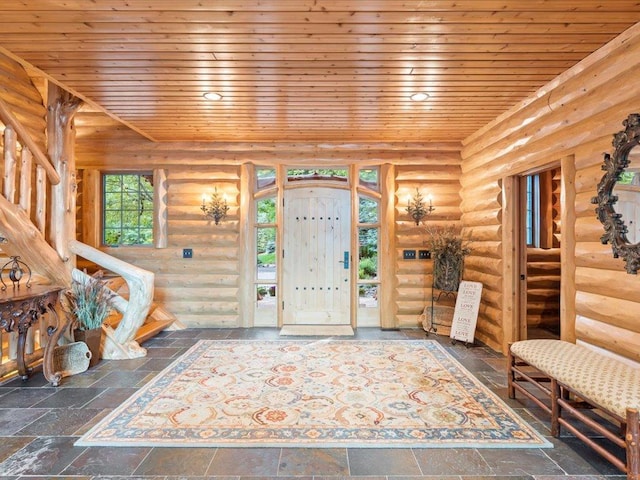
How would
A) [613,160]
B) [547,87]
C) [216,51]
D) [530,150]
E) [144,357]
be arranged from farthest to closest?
[144,357] → [530,150] → [547,87] → [216,51] → [613,160]

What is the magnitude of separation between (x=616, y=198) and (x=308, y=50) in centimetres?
258

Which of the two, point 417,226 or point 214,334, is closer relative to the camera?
point 214,334

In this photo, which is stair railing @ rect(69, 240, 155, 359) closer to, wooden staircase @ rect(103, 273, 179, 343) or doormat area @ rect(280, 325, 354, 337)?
wooden staircase @ rect(103, 273, 179, 343)

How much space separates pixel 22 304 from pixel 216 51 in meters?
2.69

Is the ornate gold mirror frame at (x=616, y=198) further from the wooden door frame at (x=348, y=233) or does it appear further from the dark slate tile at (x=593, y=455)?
the wooden door frame at (x=348, y=233)

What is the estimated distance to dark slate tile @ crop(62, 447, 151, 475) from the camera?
2.02 meters

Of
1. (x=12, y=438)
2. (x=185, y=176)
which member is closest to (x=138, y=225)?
(x=185, y=176)

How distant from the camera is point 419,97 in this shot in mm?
3678

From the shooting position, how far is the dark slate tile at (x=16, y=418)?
2.44m

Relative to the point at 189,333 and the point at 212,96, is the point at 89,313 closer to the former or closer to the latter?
the point at 189,333

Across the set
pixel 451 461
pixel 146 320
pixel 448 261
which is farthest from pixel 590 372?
pixel 146 320

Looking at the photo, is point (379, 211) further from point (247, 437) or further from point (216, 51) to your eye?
point (247, 437)

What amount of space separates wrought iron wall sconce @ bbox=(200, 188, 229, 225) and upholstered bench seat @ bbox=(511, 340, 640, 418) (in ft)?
13.8

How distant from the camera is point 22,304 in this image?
293 centimetres
